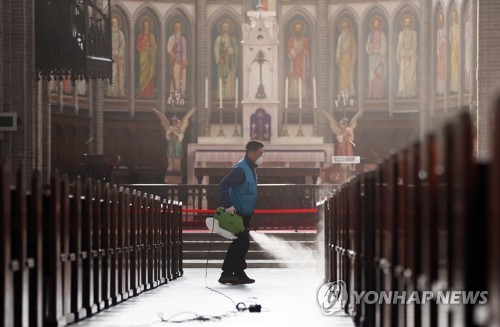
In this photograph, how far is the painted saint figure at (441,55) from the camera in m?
28.5

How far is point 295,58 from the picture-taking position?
30.7 meters

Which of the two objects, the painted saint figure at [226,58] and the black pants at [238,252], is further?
the painted saint figure at [226,58]

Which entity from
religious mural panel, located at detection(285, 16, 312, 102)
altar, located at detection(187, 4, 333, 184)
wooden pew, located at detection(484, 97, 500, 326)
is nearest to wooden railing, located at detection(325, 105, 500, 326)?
wooden pew, located at detection(484, 97, 500, 326)

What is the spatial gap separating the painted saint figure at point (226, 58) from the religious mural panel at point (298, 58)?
1.46 meters

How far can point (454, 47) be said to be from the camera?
91.4ft

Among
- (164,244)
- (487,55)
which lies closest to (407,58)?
(487,55)

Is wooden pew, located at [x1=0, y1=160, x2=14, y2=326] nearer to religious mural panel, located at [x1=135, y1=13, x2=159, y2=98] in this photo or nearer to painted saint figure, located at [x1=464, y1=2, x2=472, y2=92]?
painted saint figure, located at [x1=464, y1=2, x2=472, y2=92]

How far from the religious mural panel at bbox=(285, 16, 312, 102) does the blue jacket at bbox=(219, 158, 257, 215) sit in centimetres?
1777

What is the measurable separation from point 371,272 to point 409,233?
7.13 ft

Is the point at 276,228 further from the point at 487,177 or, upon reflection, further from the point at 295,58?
the point at 487,177

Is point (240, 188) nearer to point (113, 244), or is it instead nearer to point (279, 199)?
point (113, 244)

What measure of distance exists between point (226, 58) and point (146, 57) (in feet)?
7.10

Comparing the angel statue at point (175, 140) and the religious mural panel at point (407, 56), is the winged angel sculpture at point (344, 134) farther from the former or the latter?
the angel statue at point (175, 140)

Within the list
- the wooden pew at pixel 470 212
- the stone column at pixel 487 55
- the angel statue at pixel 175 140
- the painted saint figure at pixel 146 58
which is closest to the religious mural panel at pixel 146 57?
the painted saint figure at pixel 146 58
